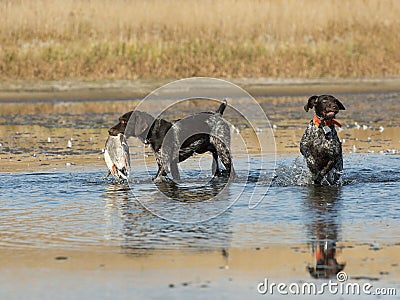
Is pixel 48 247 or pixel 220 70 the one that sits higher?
pixel 220 70

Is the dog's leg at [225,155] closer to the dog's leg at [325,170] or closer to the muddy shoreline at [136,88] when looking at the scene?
the dog's leg at [325,170]

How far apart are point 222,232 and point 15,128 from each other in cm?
1097

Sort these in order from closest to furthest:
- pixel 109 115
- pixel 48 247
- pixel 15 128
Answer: pixel 48 247 → pixel 15 128 → pixel 109 115

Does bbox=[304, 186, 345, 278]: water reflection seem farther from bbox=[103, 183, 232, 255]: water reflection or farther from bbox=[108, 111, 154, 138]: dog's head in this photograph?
bbox=[108, 111, 154, 138]: dog's head

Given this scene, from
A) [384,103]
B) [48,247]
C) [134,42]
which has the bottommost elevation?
[48,247]

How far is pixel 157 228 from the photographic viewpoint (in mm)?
8711

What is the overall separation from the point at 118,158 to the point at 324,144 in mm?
2350

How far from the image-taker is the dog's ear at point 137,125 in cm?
1180

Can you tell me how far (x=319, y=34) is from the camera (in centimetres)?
2883

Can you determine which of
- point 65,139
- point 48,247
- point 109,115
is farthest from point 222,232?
point 109,115

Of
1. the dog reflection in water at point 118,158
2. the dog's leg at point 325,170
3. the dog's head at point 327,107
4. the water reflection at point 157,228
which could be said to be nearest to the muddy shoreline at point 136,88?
the dog reflection in water at point 118,158

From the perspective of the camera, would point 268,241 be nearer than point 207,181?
Yes

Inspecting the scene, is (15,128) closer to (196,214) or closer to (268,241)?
(196,214)

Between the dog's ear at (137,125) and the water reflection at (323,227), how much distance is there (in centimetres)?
207
